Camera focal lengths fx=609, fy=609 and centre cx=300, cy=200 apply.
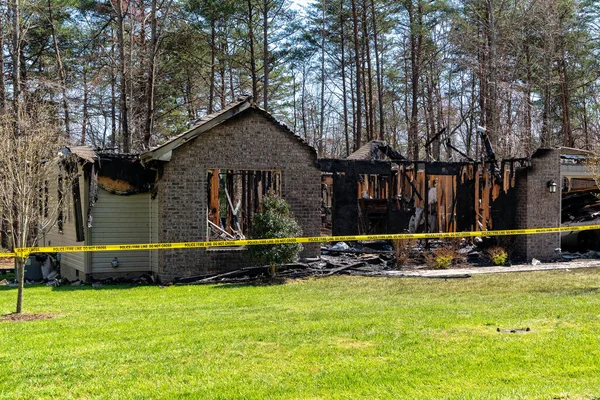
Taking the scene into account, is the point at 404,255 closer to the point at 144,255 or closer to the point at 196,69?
the point at 144,255

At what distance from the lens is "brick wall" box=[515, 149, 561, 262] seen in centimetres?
1723

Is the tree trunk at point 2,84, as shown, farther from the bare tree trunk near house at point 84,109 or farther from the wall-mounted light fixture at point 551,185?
the wall-mounted light fixture at point 551,185

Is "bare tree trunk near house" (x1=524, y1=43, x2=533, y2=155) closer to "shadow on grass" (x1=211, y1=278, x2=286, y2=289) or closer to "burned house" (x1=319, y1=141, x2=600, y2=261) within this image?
"burned house" (x1=319, y1=141, x2=600, y2=261)

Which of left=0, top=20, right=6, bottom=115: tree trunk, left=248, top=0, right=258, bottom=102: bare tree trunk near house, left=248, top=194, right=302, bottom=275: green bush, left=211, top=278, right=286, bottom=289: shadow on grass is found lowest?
left=211, top=278, right=286, bottom=289: shadow on grass

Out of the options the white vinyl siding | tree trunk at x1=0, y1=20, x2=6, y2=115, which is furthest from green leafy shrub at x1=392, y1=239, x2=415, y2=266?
tree trunk at x1=0, y1=20, x2=6, y2=115

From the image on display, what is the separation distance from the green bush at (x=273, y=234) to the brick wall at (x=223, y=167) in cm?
102

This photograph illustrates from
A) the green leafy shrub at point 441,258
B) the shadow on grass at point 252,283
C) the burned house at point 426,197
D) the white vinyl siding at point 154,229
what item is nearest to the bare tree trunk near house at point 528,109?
the burned house at point 426,197

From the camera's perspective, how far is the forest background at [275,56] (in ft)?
85.5

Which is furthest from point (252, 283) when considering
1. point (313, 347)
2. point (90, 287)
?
point (313, 347)

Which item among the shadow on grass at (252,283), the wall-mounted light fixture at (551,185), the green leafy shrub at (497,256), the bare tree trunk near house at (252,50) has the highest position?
the bare tree trunk near house at (252,50)

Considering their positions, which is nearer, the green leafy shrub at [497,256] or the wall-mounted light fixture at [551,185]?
the green leafy shrub at [497,256]

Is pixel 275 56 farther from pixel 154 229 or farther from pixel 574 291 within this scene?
pixel 574 291

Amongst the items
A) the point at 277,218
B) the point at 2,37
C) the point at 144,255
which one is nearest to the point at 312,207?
the point at 277,218

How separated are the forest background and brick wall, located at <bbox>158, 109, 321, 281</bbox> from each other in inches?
363
